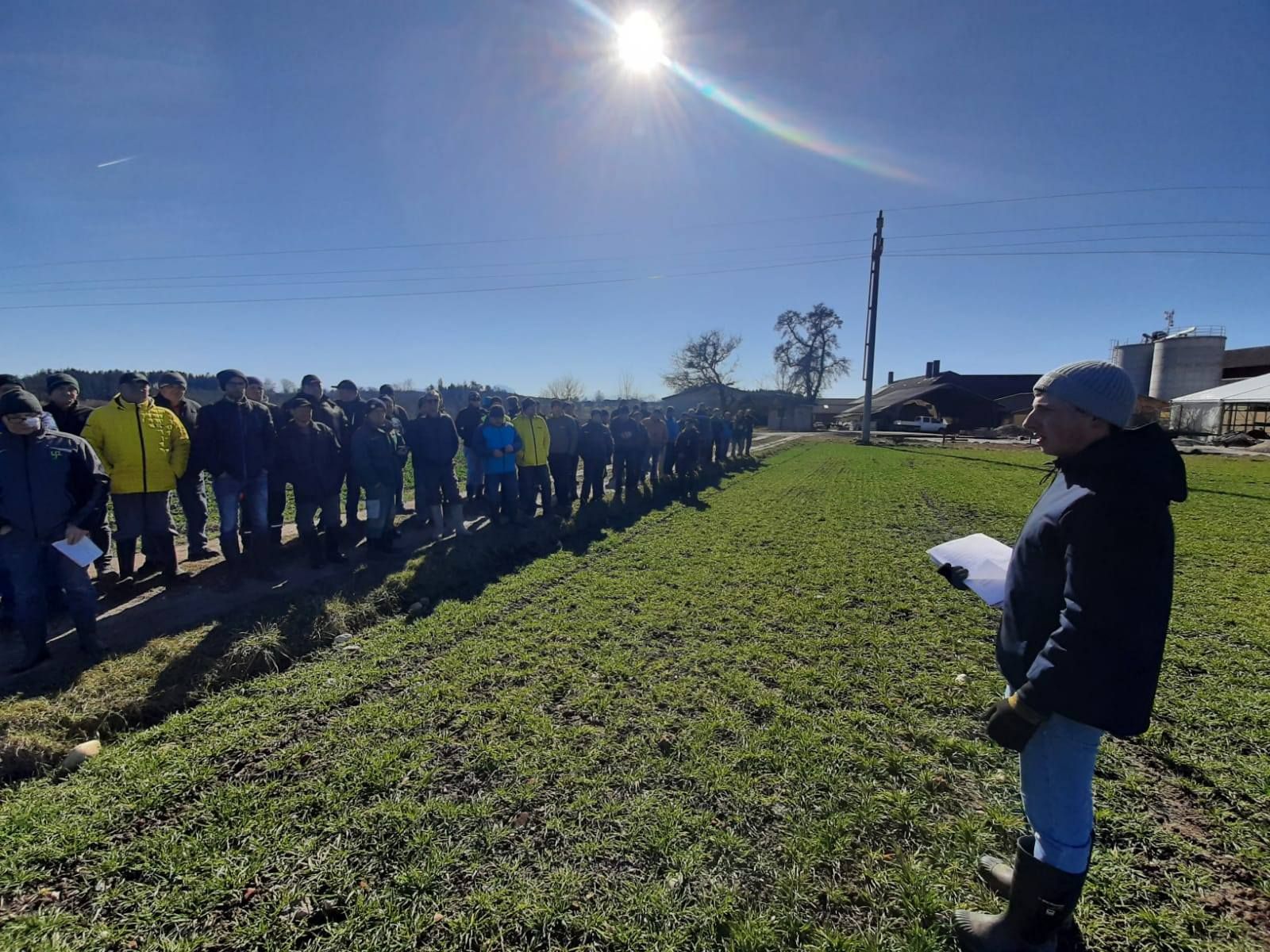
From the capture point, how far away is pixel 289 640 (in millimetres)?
4504

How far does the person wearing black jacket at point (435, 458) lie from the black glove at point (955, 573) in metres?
6.77

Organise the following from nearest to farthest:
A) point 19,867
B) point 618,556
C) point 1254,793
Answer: point 19,867 < point 1254,793 < point 618,556

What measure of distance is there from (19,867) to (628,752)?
2.73 metres

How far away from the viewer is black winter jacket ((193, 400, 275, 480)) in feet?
19.8

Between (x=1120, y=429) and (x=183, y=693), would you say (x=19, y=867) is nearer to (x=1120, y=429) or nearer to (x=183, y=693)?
(x=183, y=693)

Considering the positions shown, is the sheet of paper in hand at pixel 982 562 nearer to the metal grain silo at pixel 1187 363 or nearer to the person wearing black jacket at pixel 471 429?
the person wearing black jacket at pixel 471 429

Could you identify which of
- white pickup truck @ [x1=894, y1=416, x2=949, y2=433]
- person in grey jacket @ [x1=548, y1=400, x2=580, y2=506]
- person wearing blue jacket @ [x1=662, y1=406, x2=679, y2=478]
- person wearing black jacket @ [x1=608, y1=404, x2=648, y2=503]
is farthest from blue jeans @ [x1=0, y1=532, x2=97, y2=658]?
white pickup truck @ [x1=894, y1=416, x2=949, y2=433]

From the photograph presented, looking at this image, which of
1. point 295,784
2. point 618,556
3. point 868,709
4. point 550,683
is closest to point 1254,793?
point 868,709

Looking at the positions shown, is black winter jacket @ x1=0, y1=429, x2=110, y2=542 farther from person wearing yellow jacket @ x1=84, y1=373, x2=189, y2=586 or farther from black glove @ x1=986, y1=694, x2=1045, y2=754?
black glove @ x1=986, y1=694, x2=1045, y2=754

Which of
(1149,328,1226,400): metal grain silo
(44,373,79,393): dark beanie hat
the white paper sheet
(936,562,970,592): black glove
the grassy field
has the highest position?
(1149,328,1226,400): metal grain silo

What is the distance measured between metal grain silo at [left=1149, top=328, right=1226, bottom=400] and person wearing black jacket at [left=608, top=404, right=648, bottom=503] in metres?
59.1

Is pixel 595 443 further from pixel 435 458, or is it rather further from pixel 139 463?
pixel 139 463

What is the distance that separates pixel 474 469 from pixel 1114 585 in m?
Answer: 9.29

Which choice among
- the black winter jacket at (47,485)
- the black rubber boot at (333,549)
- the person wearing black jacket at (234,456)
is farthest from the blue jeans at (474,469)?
the black winter jacket at (47,485)
